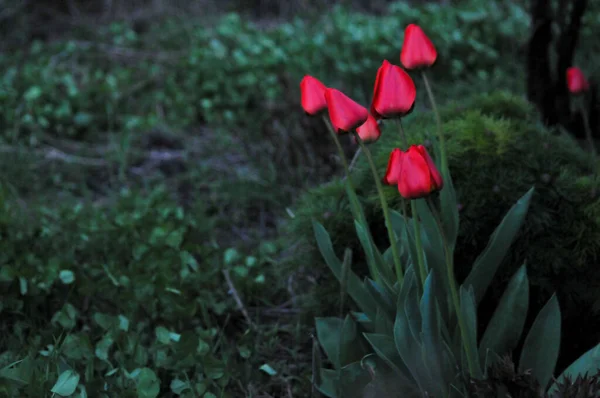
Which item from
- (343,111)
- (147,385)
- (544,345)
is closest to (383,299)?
(544,345)

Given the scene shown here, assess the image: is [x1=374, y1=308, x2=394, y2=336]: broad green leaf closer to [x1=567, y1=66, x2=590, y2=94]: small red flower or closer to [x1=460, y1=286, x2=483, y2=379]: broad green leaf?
[x1=460, y1=286, x2=483, y2=379]: broad green leaf

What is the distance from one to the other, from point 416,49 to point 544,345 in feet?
2.20

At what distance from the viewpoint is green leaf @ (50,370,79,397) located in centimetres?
151

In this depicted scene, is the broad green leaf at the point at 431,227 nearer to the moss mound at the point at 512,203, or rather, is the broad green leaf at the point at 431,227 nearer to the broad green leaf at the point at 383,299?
the broad green leaf at the point at 383,299

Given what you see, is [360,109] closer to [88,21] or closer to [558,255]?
[558,255]

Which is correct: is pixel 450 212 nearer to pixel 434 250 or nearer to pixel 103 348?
pixel 434 250

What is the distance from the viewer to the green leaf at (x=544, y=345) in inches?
58.4

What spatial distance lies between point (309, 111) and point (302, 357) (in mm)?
847

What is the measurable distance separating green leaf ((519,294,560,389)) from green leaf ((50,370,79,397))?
941mm

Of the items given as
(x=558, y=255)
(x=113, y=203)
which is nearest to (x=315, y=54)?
(x=113, y=203)

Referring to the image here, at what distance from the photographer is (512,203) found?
5.99 feet

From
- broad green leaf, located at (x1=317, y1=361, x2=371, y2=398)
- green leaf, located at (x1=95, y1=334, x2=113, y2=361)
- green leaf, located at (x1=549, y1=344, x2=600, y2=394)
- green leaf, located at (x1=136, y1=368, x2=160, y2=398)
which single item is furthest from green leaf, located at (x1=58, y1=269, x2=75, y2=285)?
green leaf, located at (x1=549, y1=344, x2=600, y2=394)

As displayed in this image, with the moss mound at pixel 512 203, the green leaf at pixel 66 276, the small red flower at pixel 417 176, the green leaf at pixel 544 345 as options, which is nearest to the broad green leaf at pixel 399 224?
the moss mound at pixel 512 203

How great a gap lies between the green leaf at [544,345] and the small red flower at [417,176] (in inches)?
18.0
